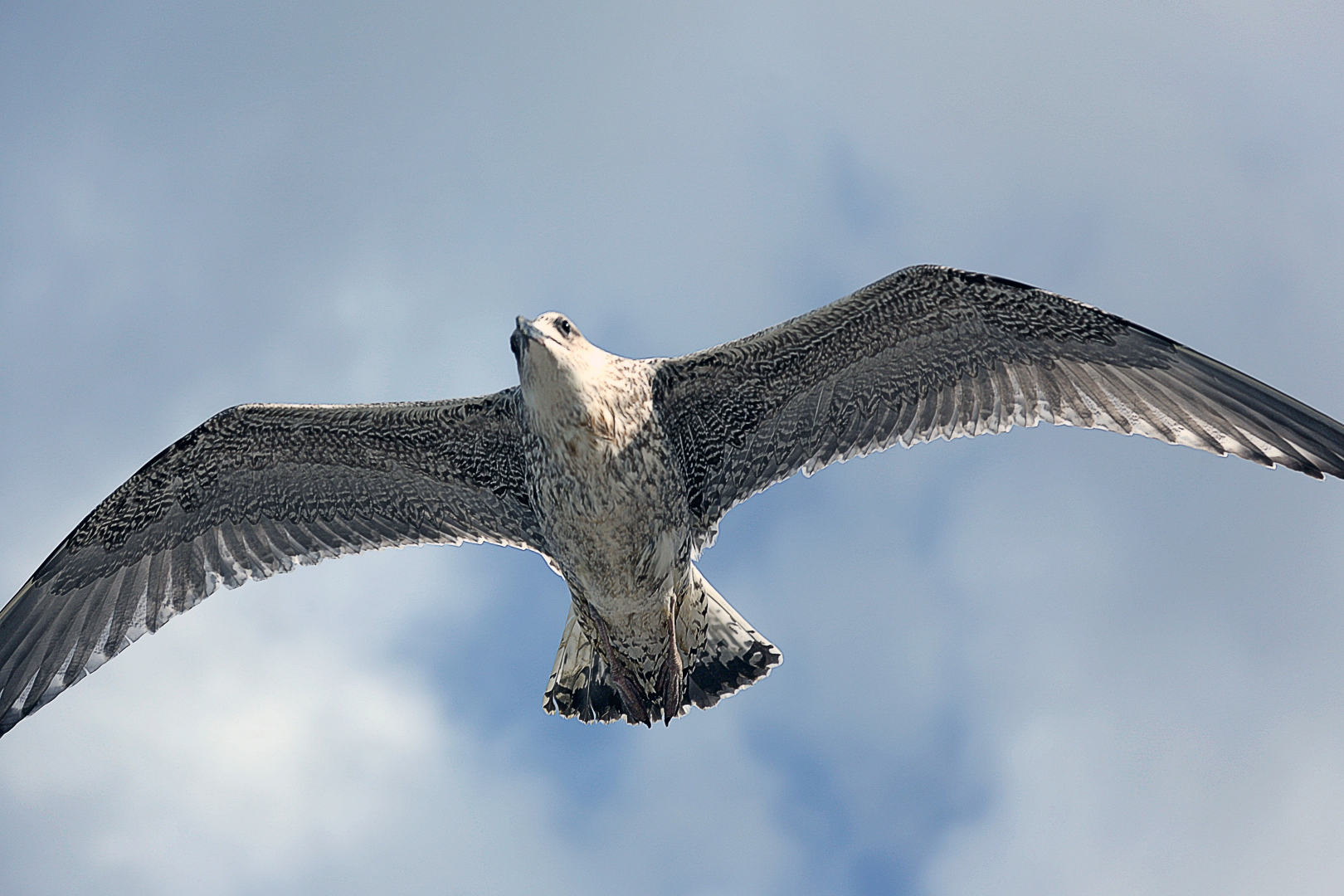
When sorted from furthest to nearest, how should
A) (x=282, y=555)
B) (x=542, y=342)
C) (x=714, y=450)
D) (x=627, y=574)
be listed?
(x=282, y=555) < (x=714, y=450) < (x=627, y=574) < (x=542, y=342)

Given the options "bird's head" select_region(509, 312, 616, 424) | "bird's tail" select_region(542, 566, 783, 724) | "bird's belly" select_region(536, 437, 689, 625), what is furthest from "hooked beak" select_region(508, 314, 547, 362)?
"bird's tail" select_region(542, 566, 783, 724)

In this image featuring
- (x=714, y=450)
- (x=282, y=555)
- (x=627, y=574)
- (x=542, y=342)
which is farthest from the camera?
(x=282, y=555)

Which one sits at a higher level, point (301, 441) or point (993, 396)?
point (993, 396)

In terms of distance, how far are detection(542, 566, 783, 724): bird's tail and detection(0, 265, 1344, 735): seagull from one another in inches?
0.7

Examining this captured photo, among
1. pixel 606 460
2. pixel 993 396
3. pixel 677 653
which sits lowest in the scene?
pixel 677 653

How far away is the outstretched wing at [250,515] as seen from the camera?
7.70m

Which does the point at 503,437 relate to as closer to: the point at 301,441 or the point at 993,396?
the point at 301,441

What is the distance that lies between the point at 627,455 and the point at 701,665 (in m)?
1.98

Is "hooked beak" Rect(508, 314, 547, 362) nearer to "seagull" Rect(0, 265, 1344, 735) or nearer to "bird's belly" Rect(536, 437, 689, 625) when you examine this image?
"seagull" Rect(0, 265, 1344, 735)

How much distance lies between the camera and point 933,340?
23.7ft

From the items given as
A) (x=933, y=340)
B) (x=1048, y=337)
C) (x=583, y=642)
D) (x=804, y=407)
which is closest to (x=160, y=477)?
(x=583, y=642)

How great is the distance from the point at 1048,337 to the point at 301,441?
5.07 metres

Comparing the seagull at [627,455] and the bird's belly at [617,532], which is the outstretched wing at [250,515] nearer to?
the seagull at [627,455]

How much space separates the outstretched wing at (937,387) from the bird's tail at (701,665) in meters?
0.82
